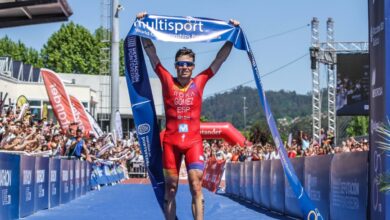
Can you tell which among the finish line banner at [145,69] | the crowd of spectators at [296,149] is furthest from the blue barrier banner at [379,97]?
the crowd of spectators at [296,149]

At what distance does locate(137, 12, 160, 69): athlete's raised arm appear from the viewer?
934cm

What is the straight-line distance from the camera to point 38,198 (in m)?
16.0

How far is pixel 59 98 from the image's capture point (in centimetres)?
3091

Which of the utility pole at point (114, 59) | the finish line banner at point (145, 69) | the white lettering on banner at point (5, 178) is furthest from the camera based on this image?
the utility pole at point (114, 59)

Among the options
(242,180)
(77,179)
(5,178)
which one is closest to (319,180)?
(5,178)

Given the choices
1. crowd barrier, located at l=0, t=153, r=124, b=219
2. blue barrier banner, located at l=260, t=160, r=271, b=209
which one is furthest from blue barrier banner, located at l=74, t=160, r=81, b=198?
blue barrier banner, located at l=260, t=160, r=271, b=209

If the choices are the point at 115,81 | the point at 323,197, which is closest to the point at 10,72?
the point at 115,81

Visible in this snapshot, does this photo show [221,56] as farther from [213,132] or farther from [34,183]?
[213,132]

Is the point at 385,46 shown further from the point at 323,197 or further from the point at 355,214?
the point at 323,197

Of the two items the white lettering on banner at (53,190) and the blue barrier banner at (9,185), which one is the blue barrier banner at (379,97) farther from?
the white lettering on banner at (53,190)

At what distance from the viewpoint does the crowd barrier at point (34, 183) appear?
12711 mm

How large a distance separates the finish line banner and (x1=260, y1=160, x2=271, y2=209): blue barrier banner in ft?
25.5

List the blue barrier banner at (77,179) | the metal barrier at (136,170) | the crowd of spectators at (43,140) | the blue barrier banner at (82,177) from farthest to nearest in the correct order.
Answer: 1. the metal barrier at (136,170)
2. the blue barrier banner at (82,177)
3. the blue barrier banner at (77,179)
4. the crowd of spectators at (43,140)

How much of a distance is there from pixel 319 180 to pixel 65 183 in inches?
347
